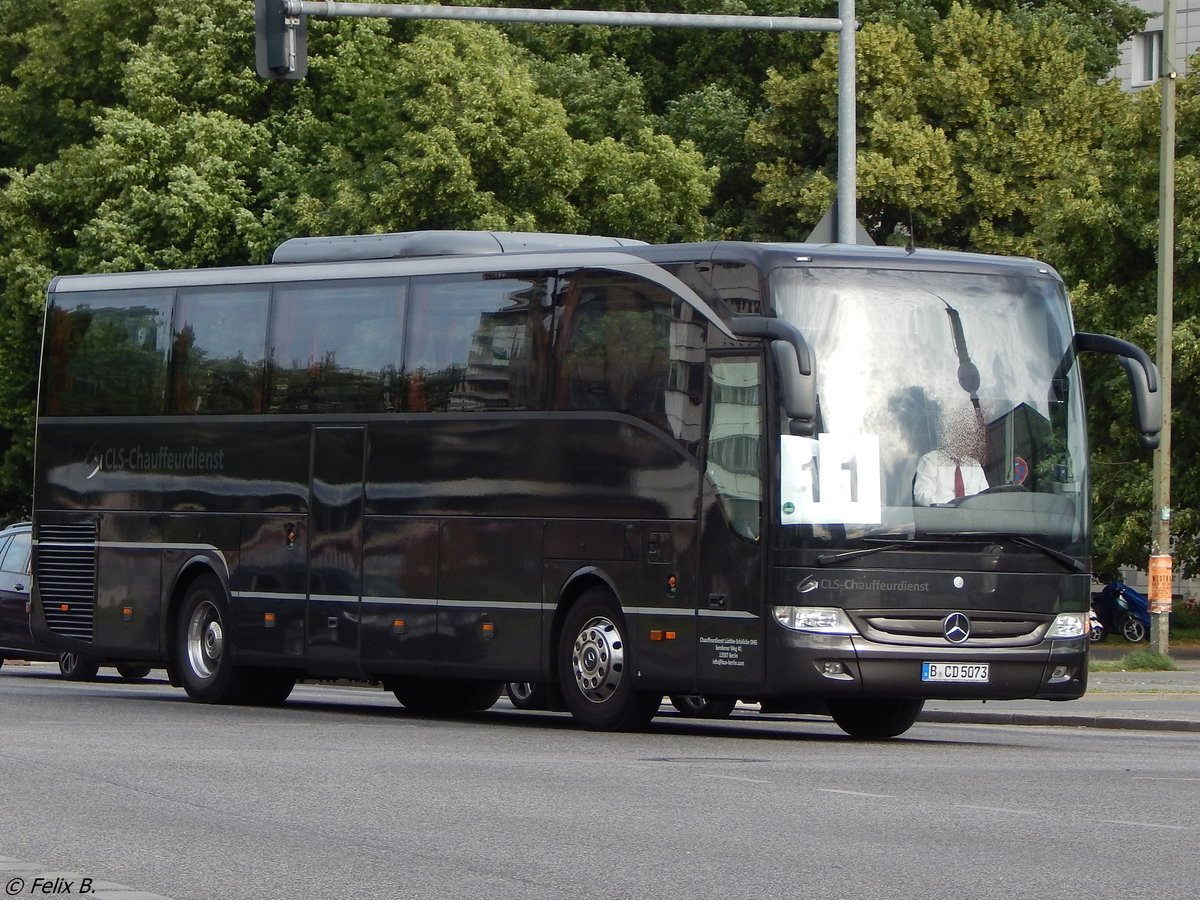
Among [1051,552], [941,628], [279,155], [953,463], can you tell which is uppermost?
[279,155]

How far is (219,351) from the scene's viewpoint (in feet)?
70.7

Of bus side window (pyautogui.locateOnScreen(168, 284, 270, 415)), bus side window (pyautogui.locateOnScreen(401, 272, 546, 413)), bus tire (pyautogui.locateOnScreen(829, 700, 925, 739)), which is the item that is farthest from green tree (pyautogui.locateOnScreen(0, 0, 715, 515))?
bus tire (pyautogui.locateOnScreen(829, 700, 925, 739))

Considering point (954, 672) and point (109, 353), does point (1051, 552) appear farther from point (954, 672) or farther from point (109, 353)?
point (109, 353)

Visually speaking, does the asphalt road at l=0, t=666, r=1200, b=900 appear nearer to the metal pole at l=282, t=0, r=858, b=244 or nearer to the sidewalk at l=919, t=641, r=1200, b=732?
the sidewalk at l=919, t=641, r=1200, b=732

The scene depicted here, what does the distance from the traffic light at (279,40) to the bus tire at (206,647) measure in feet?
15.4

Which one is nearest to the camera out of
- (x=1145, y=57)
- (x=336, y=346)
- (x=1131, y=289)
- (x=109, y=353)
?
(x=336, y=346)

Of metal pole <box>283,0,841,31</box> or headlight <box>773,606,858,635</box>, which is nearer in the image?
headlight <box>773,606,858,635</box>

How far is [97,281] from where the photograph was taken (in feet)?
75.7

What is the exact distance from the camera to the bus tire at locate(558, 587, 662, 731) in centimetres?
1775

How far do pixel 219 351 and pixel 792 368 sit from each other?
6.93m

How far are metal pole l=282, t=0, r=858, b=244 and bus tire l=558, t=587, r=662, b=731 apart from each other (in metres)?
4.34

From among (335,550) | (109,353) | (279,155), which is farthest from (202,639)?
(279,155)

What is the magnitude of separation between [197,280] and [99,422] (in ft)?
5.46

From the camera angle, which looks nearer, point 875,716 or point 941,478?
point 941,478
